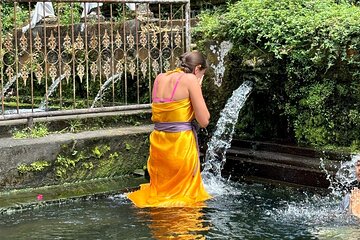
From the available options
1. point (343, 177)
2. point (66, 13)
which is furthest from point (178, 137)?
point (66, 13)

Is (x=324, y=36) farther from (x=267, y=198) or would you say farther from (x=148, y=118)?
(x=148, y=118)

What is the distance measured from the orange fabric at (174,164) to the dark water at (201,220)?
9.3 inches

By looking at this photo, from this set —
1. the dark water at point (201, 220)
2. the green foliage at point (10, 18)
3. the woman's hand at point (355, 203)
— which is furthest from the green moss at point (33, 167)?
the green foliage at point (10, 18)

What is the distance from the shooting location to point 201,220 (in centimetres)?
591

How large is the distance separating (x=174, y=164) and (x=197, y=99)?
2.41 feet

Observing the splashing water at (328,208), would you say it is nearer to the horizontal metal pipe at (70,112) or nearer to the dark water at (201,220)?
the dark water at (201,220)

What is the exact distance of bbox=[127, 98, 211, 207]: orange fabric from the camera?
22.1 ft

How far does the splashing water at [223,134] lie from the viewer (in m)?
7.89

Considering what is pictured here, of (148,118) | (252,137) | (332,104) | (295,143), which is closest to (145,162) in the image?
(148,118)

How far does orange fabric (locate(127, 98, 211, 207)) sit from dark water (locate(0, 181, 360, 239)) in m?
0.24

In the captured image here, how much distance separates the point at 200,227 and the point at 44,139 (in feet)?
8.68

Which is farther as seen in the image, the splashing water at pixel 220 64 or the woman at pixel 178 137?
the splashing water at pixel 220 64

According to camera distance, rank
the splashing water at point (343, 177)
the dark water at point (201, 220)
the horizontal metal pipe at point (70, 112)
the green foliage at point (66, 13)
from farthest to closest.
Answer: the green foliage at point (66, 13) → the horizontal metal pipe at point (70, 112) → the splashing water at point (343, 177) → the dark water at point (201, 220)

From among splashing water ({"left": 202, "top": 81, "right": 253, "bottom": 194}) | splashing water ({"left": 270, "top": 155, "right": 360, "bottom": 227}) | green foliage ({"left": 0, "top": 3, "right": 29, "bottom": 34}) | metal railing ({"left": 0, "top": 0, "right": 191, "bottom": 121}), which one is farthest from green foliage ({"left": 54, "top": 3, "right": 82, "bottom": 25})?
splashing water ({"left": 270, "top": 155, "right": 360, "bottom": 227})
